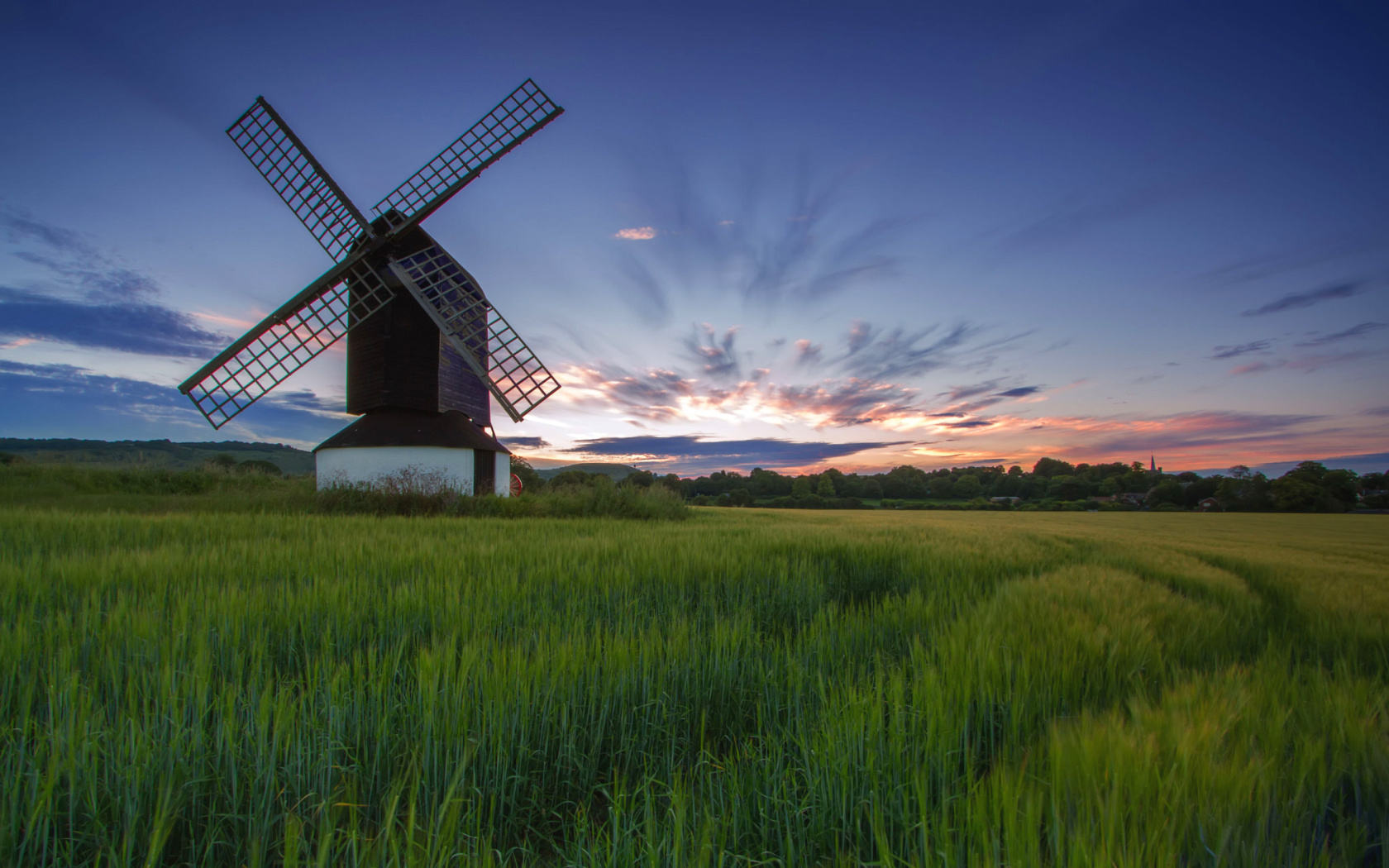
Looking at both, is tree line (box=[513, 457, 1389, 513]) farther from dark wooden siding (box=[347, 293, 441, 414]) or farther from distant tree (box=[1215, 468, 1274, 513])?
dark wooden siding (box=[347, 293, 441, 414])

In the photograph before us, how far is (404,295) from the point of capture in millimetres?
20156

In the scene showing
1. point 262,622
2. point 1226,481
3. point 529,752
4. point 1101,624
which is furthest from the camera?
point 1226,481

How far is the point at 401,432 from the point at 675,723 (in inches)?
828

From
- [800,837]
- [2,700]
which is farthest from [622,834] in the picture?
[2,700]

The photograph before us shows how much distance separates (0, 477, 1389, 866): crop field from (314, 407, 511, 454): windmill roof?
53.1 feet

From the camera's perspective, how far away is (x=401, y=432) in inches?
776

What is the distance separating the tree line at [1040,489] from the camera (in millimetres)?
21859

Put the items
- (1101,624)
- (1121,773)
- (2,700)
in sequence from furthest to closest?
(1101,624)
(2,700)
(1121,773)

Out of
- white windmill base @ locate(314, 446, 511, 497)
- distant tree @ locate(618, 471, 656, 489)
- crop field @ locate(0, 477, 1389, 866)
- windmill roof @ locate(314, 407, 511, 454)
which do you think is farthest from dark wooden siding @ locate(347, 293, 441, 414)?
crop field @ locate(0, 477, 1389, 866)

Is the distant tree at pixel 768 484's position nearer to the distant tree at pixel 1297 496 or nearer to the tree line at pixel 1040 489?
the tree line at pixel 1040 489

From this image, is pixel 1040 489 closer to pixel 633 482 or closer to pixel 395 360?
pixel 633 482

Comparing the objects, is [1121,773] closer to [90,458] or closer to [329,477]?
[329,477]

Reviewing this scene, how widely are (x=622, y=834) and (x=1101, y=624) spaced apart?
301 centimetres

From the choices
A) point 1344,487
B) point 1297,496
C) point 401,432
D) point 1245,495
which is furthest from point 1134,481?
point 401,432
